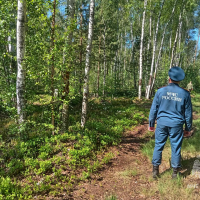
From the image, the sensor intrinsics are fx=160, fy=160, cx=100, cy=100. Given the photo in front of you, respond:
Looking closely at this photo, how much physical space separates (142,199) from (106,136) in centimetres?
308

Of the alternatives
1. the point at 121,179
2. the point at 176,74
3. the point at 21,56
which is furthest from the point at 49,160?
the point at 176,74

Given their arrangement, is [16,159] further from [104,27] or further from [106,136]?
[104,27]

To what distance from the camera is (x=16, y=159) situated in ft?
14.6

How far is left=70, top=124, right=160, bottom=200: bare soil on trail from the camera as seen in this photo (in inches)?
135

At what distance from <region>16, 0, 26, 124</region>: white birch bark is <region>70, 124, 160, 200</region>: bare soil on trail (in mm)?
2850

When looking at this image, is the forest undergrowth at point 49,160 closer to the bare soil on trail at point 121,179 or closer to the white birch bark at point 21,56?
the bare soil on trail at point 121,179

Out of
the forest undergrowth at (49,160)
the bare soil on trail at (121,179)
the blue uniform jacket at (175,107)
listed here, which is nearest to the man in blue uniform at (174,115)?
the blue uniform jacket at (175,107)

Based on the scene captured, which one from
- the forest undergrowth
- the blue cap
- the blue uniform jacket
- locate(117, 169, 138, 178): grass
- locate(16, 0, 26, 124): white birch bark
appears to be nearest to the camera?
the blue uniform jacket

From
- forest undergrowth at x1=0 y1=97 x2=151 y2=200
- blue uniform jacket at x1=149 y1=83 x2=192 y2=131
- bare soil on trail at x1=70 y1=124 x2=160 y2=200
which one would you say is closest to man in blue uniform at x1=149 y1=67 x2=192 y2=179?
blue uniform jacket at x1=149 y1=83 x2=192 y2=131

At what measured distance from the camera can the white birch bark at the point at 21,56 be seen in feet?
15.1

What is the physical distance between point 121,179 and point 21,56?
4.44m

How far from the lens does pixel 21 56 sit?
188 inches

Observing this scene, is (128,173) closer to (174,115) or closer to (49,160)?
(174,115)

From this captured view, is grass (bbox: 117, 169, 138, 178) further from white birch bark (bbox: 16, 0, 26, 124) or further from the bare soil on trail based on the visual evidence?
white birch bark (bbox: 16, 0, 26, 124)
